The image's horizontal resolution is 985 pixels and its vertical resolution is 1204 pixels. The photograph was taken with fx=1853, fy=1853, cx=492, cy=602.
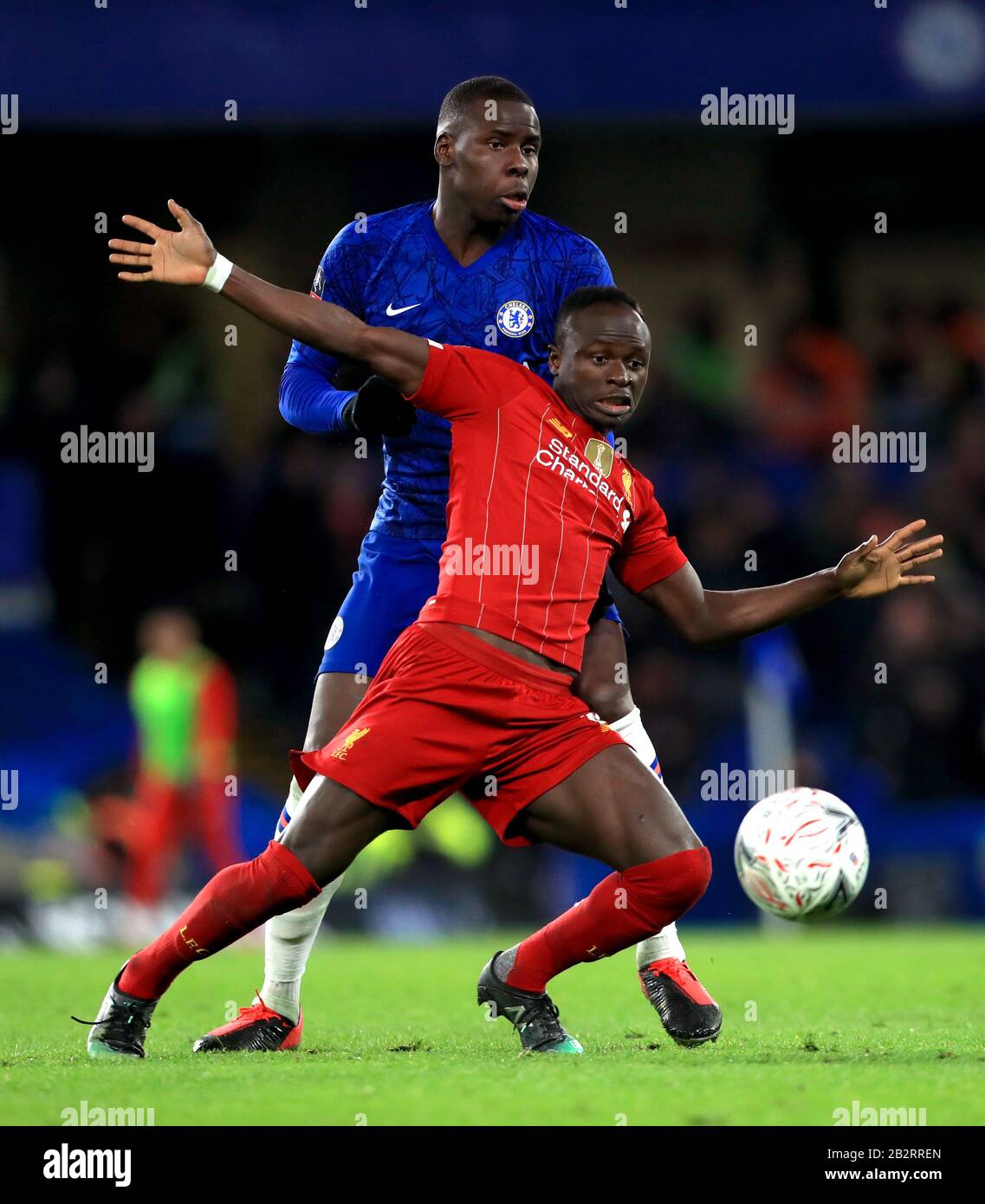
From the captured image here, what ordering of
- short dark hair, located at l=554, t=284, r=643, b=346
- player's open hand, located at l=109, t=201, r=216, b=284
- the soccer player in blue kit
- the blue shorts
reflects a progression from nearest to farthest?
player's open hand, located at l=109, t=201, r=216, b=284, short dark hair, located at l=554, t=284, r=643, b=346, the soccer player in blue kit, the blue shorts

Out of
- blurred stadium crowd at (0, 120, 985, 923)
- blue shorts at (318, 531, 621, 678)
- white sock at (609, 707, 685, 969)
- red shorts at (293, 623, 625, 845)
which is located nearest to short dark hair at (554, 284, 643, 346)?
blue shorts at (318, 531, 621, 678)

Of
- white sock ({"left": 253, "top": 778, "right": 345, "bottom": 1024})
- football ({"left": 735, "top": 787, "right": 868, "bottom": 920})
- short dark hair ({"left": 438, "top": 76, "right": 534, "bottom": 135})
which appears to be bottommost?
white sock ({"left": 253, "top": 778, "right": 345, "bottom": 1024})

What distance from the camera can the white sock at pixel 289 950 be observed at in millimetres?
5375

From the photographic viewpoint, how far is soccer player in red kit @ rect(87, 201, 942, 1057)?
4762 millimetres

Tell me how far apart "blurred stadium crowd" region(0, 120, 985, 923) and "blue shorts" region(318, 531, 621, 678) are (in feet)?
22.0

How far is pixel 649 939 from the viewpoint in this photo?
5387 mm

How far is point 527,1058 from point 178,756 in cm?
772

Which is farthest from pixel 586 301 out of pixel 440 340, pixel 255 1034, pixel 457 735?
pixel 255 1034

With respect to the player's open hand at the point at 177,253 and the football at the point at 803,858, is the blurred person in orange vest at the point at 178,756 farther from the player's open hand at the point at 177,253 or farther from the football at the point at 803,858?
the player's open hand at the point at 177,253

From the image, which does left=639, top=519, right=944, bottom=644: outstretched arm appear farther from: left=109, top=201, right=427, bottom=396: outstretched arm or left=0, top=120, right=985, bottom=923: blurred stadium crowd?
left=0, top=120, right=985, bottom=923: blurred stadium crowd

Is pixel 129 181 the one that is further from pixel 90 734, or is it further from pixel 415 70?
pixel 90 734

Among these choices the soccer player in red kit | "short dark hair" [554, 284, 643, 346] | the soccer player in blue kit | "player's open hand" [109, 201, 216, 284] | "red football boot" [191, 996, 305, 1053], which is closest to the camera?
"player's open hand" [109, 201, 216, 284]

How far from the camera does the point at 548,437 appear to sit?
4973 mm

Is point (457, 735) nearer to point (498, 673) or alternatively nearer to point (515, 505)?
point (498, 673)
